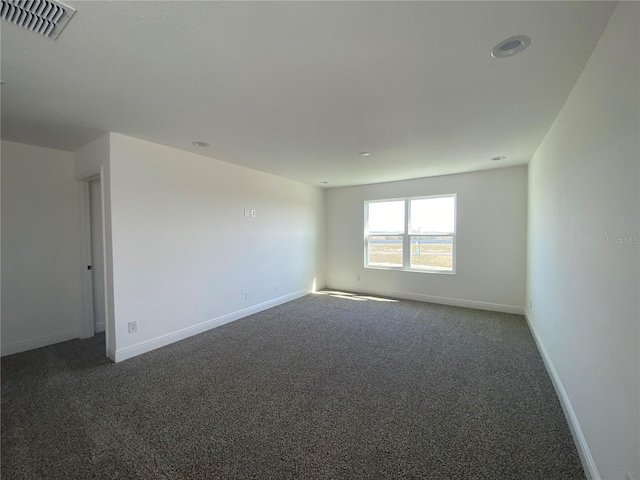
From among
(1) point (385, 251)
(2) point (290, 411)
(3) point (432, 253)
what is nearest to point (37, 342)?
(2) point (290, 411)

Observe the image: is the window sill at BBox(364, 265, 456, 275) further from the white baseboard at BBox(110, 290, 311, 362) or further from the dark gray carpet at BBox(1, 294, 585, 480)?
the white baseboard at BBox(110, 290, 311, 362)

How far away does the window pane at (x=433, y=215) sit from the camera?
16.5ft

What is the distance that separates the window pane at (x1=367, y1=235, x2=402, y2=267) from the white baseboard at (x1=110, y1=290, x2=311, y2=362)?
215cm

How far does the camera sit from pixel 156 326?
3.21 metres

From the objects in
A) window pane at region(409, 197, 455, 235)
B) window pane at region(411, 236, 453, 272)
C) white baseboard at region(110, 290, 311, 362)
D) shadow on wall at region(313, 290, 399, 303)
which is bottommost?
shadow on wall at region(313, 290, 399, 303)

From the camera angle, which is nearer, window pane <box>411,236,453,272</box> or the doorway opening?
the doorway opening

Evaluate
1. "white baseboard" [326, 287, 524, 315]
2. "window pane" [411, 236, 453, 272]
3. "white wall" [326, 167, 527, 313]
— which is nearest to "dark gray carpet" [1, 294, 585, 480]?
"white baseboard" [326, 287, 524, 315]

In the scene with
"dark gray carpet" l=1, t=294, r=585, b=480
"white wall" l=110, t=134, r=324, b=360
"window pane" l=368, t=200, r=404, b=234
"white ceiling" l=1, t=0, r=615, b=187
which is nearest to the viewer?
"white ceiling" l=1, t=0, r=615, b=187

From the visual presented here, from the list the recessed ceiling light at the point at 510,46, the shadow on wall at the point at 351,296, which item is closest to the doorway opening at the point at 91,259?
the shadow on wall at the point at 351,296

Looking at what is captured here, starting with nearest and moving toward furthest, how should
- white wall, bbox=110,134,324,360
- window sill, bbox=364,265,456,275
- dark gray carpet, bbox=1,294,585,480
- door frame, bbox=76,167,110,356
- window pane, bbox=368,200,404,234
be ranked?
1. dark gray carpet, bbox=1,294,585,480
2. white wall, bbox=110,134,324,360
3. door frame, bbox=76,167,110,356
4. window sill, bbox=364,265,456,275
5. window pane, bbox=368,200,404,234

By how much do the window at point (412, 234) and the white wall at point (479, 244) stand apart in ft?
0.51

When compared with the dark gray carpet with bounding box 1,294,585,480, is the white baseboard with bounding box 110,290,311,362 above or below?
above

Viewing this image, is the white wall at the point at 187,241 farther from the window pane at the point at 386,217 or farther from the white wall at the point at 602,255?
the white wall at the point at 602,255

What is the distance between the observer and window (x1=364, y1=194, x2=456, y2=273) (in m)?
5.07
